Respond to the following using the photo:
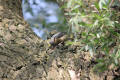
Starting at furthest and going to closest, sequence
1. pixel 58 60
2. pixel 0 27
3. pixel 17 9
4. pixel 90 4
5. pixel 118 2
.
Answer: pixel 17 9 < pixel 90 4 < pixel 118 2 < pixel 0 27 < pixel 58 60

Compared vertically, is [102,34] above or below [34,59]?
above

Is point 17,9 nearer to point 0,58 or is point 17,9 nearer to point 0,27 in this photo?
point 0,27

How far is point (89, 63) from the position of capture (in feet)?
5.07

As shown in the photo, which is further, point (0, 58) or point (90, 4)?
point (90, 4)

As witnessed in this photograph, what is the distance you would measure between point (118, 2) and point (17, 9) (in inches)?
38.7

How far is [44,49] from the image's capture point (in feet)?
5.25

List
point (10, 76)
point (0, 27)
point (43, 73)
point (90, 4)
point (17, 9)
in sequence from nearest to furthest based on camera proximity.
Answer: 1. point (10, 76)
2. point (43, 73)
3. point (0, 27)
4. point (90, 4)
5. point (17, 9)

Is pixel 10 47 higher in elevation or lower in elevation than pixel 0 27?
lower

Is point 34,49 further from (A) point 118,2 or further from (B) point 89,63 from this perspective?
(A) point 118,2

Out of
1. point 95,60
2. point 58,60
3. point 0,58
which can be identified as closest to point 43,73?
point 58,60

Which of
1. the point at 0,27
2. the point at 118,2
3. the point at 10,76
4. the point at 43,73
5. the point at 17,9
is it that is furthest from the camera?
the point at 17,9

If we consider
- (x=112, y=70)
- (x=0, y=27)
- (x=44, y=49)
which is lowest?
(x=112, y=70)

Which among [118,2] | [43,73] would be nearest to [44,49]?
[43,73]

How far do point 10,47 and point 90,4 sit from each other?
0.86 m
